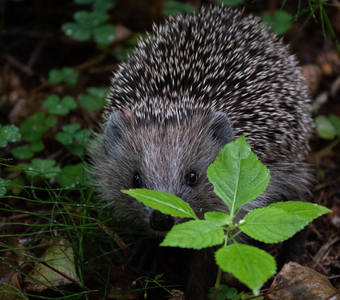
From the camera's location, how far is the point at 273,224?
1.77 meters

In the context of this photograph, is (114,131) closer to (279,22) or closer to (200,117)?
(200,117)

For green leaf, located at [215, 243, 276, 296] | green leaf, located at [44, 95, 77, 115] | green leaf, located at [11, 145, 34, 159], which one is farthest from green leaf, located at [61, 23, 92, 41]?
green leaf, located at [215, 243, 276, 296]

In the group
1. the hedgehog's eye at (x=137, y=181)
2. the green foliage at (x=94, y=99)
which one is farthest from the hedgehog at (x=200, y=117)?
the green foliage at (x=94, y=99)

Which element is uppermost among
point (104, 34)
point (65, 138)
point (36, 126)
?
point (104, 34)

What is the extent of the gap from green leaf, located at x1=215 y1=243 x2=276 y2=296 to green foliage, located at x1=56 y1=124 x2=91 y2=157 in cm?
223

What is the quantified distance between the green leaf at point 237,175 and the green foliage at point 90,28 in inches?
106

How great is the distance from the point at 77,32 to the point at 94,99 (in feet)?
2.85

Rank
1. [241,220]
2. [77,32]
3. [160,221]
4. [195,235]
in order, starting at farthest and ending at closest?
[77,32]
[160,221]
[241,220]
[195,235]

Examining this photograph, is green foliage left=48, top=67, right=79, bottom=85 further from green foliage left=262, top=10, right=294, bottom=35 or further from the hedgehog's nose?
the hedgehog's nose

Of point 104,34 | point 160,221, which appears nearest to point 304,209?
point 160,221

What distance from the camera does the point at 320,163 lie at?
4070 mm

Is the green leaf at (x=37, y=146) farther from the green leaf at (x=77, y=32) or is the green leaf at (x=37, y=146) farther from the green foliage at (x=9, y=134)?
the green leaf at (x=77, y=32)

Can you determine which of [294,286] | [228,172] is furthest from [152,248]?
[228,172]

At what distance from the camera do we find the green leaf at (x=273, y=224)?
1.71m
